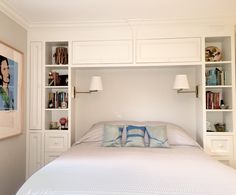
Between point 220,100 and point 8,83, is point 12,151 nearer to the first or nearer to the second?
point 8,83

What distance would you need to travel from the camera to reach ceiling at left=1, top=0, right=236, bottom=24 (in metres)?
2.41

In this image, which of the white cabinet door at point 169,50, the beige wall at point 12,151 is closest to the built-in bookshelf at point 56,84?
the beige wall at point 12,151

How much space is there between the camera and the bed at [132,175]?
137 centimetres

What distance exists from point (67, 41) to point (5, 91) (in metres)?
1.03

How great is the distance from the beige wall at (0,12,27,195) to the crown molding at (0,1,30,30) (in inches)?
1.7

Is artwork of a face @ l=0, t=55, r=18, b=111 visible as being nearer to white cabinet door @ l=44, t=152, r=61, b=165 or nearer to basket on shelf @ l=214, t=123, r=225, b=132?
white cabinet door @ l=44, t=152, r=61, b=165

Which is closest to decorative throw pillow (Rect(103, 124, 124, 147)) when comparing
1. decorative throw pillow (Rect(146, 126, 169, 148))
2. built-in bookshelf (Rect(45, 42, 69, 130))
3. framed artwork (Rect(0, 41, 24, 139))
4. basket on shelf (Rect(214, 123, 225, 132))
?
decorative throw pillow (Rect(146, 126, 169, 148))

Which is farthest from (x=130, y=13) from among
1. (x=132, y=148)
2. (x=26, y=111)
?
(x=26, y=111)

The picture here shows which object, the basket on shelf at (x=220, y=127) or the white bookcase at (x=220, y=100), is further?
the basket on shelf at (x=220, y=127)

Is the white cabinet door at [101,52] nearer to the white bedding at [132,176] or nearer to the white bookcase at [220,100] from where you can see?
the white bookcase at [220,100]

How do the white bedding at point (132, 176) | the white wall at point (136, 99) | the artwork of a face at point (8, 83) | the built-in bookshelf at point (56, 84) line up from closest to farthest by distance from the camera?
the white bedding at point (132, 176), the artwork of a face at point (8, 83), the built-in bookshelf at point (56, 84), the white wall at point (136, 99)

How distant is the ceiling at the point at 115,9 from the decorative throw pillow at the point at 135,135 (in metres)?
1.35

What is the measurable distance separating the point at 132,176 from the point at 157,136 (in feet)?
3.87

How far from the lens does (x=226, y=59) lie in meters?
2.96
